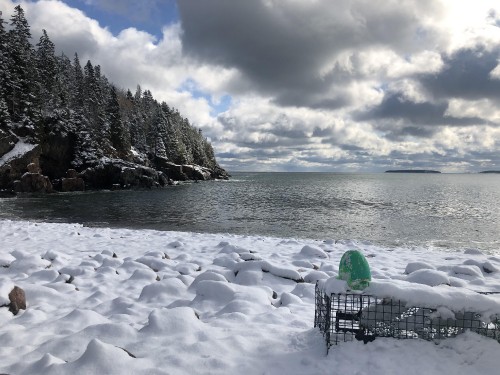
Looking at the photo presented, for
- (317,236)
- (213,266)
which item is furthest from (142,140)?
(213,266)

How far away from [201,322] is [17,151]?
53114 millimetres

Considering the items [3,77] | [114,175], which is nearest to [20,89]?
[3,77]

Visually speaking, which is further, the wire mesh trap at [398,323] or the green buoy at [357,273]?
the green buoy at [357,273]

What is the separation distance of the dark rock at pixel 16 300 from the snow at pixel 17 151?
160ft

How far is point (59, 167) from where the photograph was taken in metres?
55.0

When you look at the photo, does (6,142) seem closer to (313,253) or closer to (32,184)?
(32,184)

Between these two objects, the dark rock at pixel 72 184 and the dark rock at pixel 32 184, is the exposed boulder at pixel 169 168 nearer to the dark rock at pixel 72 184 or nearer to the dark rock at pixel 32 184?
the dark rock at pixel 72 184

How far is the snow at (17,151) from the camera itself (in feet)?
150

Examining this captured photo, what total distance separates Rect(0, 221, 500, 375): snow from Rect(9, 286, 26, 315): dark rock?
12 cm

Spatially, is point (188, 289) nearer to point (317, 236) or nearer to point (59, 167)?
point (317, 236)

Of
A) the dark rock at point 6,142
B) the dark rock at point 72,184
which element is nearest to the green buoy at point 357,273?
the dark rock at point 6,142

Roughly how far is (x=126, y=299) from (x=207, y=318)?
2047mm

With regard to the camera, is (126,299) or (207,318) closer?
(207,318)

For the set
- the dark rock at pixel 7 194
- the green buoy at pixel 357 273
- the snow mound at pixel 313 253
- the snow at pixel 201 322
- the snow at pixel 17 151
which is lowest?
the dark rock at pixel 7 194
